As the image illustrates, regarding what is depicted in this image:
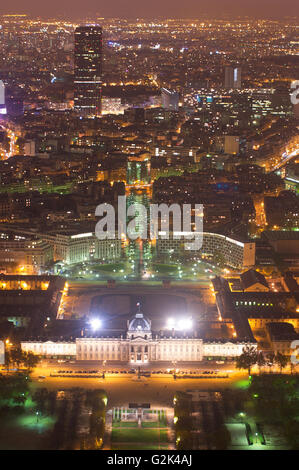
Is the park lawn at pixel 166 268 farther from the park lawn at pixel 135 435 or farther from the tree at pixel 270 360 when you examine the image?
the park lawn at pixel 135 435

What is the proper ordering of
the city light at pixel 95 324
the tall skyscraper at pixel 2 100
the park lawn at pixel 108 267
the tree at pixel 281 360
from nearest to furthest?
the tree at pixel 281 360 → the city light at pixel 95 324 → the park lawn at pixel 108 267 → the tall skyscraper at pixel 2 100

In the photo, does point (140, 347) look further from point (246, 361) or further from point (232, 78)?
point (232, 78)

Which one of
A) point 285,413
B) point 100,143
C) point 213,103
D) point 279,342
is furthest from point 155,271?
point 213,103

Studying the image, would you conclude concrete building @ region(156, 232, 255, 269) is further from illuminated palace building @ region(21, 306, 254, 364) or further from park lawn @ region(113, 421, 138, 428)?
park lawn @ region(113, 421, 138, 428)

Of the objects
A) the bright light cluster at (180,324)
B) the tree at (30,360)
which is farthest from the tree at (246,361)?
the tree at (30,360)

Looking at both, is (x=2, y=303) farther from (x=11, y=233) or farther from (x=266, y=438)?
Answer: (x=266, y=438)

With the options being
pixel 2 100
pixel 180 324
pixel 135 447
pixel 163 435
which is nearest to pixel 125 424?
pixel 163 435

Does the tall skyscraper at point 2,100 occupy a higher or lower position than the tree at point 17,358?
higher
